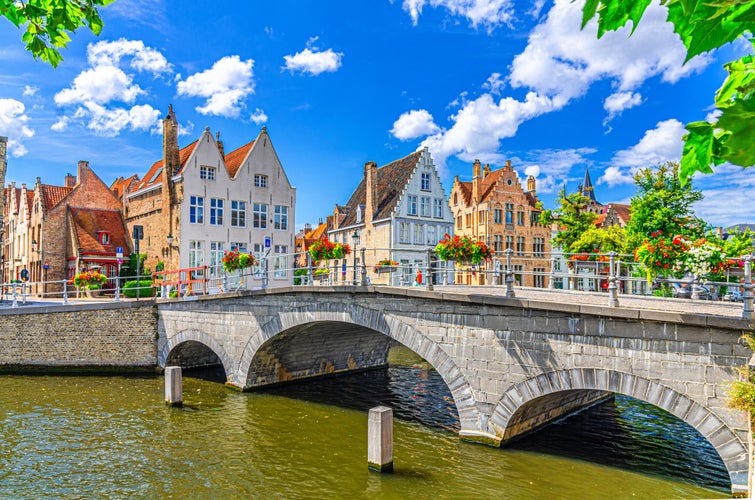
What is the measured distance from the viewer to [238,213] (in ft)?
107

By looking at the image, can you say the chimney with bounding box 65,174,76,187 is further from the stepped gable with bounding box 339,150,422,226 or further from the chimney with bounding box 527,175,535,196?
the chimney with bounding box 527,175,535,196

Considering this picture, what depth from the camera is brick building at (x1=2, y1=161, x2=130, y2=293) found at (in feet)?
115

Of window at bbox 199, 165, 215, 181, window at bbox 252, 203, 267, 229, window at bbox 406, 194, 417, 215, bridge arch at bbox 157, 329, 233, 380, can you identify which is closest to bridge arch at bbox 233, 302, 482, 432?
bridge arch at bbox 157, 329, 233, 380

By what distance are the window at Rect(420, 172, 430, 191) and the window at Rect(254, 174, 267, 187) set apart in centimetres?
1147

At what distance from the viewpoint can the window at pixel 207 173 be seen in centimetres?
3119

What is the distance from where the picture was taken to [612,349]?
10000 mm

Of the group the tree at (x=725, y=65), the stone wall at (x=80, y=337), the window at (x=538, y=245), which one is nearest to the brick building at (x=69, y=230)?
the stone wall at (x=80, y=337)

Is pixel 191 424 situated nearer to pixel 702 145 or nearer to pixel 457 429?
pixel 457 429

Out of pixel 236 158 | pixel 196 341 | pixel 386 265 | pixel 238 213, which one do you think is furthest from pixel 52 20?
pixel 236 158

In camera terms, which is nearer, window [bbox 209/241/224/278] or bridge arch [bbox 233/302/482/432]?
bridge arch [bbox 233/302/482/432]

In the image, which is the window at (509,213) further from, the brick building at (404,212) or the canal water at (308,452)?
the canal water at (308,452)

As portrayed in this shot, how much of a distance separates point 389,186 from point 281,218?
9181 mm

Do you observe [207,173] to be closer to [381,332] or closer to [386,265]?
[386,265]

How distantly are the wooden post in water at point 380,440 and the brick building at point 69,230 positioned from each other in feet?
97.0
